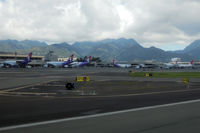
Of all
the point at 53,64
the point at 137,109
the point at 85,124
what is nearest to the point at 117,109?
the point at 137,109

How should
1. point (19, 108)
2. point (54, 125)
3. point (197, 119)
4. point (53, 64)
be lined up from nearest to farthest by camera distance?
point (54, 125), point (197, 119), point (19, 108), point (53, 64)

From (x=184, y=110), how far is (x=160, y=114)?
2.08 meters

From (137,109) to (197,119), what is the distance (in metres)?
3.41

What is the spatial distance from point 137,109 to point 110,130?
15.5 feet

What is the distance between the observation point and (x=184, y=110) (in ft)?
42.8

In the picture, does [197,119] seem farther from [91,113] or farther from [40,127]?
[40,127]

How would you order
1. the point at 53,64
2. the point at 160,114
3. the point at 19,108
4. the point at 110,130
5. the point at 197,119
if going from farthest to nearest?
the point at 53,64, the point at 19,108, the point at 160,114, the point at 197,119, the point at 110,130

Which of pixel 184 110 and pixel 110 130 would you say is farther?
pixel 184 110

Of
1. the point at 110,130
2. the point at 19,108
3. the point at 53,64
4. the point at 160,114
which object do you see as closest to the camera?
the point at 110,130

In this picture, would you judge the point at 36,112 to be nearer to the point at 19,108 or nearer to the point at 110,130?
the point at 19,108

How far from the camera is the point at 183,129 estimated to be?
895 centimetres

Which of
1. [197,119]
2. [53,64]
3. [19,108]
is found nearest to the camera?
[197,119]

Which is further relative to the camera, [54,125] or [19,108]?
[19,108]

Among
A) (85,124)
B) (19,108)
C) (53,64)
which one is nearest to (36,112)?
(19,108)
